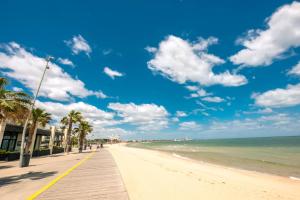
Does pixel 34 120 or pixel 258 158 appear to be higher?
pixel 34 120

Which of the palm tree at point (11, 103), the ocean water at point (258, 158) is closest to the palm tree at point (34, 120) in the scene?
the palm tree at point (11, 103)

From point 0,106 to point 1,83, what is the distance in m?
2.03

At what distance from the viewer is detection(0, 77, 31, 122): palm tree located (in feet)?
50.0

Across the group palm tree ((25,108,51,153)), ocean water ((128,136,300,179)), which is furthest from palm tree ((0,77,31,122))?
ocean water ((128,136,300,179))

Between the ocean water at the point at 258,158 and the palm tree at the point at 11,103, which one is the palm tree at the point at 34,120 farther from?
the ocean water at the point at 258,158

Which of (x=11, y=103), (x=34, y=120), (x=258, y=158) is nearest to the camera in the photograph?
(x=11, y=103)

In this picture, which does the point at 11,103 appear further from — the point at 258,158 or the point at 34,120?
the point at 258,158

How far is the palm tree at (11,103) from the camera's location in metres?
15.3

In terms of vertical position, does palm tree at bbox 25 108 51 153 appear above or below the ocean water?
above

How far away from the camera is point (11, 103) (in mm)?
15156

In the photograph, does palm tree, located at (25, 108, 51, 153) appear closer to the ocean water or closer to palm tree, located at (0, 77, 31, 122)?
palm tree, located at (0, 77, 31, 122)

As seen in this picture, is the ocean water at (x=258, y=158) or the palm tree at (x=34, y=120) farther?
the palm tree at (x=34, y=120)

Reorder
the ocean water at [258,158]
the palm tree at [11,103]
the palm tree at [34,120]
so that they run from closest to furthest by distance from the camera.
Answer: the palm tree at [11,103]
the ocean water at [258,158]
the palm tree at [34,120]

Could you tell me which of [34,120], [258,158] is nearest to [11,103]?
[34,120]
